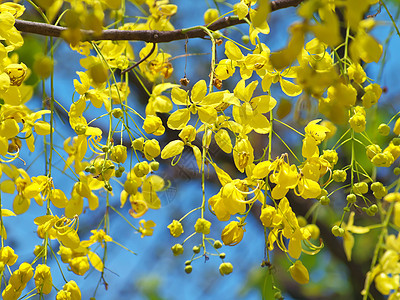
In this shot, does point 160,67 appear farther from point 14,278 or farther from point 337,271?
point 337,271

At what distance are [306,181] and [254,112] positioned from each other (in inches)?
4.2

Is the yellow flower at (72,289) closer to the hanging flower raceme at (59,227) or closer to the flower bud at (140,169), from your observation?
the hanging flower raceme at (59,227)

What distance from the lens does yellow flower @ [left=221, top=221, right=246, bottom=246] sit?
655 millimetres


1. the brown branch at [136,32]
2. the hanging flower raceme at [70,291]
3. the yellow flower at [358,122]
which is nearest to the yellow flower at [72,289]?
the hanging flower raceme at [70,291]

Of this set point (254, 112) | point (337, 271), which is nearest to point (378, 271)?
point (254, 112)

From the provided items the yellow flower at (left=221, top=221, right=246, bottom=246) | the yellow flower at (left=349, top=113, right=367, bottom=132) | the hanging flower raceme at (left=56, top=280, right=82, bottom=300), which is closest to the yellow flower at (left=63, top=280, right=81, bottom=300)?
the hanging flower raceme at (left=56, top=280, right=82, bottom=300)

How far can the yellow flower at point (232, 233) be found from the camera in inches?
25.8

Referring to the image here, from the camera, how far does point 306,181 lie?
0.64 m

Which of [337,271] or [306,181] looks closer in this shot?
[306,181]

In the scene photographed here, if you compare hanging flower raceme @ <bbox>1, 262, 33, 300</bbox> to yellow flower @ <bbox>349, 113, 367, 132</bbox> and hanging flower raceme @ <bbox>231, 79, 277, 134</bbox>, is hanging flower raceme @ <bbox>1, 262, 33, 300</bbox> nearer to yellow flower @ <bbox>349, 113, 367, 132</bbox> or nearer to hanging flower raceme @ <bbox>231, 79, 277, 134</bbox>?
hanging flower raceme @ <bbox>231, 79, 277, 134</bbox>

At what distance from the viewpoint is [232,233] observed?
0.66m

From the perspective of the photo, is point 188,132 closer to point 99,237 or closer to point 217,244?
A: point 217,244

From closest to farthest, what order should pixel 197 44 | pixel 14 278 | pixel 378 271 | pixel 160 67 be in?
pixel 378 271 → pixel 14 278 → pixel 160 67 → pixel 197 44

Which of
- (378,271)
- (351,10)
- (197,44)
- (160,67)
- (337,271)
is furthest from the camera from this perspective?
(337,271)
